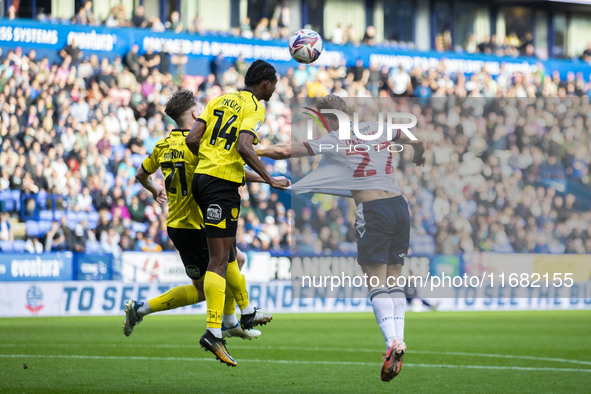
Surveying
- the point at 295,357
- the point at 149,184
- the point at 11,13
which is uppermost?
the point at 11,13

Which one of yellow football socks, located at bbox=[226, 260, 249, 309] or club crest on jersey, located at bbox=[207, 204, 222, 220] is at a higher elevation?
club crest on jersey, located at bbox=[207, 204, 222, 220]

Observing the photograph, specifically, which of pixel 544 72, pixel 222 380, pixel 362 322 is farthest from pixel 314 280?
pixel 544 72

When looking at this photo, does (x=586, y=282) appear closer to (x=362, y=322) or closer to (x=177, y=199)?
(x=362, y=322)

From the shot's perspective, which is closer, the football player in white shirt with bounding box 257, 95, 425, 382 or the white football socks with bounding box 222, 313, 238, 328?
the football player in white shirt with bounding box 257, 95, 425, 382

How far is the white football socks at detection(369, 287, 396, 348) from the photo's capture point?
27.0 feet

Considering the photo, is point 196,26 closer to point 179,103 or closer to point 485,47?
point 485,47

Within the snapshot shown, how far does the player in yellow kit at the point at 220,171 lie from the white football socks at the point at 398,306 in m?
1.52

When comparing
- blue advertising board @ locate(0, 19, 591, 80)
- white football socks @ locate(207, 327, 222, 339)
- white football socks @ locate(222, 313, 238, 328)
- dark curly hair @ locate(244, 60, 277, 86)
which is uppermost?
blue advertising board @ locate(0, 19, 591, 80)

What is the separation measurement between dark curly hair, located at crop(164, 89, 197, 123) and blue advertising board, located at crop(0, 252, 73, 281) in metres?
10.3

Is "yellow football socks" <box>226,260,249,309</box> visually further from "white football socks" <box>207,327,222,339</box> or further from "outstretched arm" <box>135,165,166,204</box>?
"outstretched arm" <box>135,165,166,204</box>

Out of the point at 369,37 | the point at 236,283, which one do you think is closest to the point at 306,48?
the point at 236,283

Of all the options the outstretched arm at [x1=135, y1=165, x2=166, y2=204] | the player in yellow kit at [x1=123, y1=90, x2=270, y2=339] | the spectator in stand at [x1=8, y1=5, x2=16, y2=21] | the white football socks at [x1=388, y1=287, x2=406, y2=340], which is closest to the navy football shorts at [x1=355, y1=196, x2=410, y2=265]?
the white football socks at [x1=388, y1=287, x2=406, y2=340]

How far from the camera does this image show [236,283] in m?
8.57

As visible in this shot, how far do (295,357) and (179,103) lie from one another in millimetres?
4391
